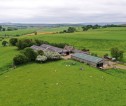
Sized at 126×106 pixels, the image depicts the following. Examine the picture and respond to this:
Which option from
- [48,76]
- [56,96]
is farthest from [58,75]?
[56,96]

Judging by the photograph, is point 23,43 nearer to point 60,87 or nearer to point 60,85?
point 60,85

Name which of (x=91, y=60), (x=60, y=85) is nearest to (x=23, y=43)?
(x=91, y=60)

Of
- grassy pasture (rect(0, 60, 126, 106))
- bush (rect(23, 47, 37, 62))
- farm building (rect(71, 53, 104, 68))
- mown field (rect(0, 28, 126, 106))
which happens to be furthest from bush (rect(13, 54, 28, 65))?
farm building (rect(71, 53, 104, 68))

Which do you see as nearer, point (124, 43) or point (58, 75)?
point (58, 75)

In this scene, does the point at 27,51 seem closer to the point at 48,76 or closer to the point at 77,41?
the point at 48,76

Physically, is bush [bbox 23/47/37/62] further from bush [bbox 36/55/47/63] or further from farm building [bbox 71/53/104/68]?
farm building [bbox 71/53/104/68]
